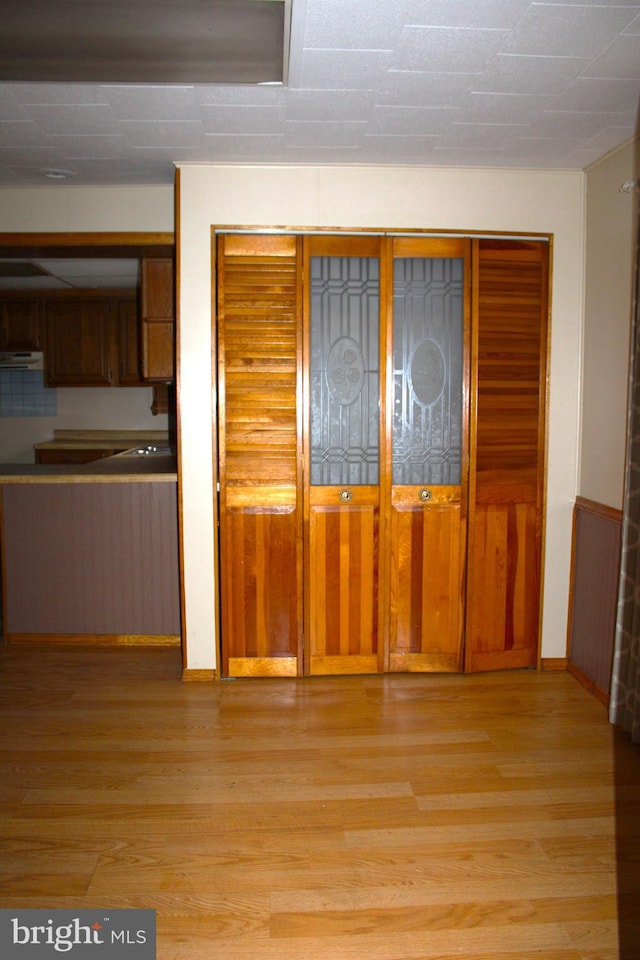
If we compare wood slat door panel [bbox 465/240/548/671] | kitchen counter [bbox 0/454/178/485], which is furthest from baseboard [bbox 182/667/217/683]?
wood slat door panel [bbox 465/240/548/671]

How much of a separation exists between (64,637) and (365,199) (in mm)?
2829

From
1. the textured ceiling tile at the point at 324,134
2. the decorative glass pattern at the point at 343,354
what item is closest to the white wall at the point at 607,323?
the decorative glass pattern at the point at 343,354

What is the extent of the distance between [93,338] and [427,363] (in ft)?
13.4

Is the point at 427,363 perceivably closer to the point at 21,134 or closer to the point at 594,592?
the point at 594,592

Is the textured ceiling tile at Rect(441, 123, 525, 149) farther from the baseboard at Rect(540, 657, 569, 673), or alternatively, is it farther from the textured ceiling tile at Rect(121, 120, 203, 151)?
the baseboard at Rect(540, 657, 569, 673)

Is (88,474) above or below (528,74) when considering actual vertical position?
below

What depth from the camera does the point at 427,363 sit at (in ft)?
11.2

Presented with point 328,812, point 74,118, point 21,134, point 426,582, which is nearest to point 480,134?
point 74,118

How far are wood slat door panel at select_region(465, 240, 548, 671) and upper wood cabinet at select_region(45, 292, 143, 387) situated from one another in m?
3.96

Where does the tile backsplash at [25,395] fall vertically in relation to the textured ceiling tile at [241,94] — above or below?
below

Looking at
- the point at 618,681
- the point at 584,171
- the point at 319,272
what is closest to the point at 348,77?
the point at 319,272

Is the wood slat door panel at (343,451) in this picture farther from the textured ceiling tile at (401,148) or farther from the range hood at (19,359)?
the range hood at (19,359)

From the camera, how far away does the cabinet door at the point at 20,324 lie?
6418 mm

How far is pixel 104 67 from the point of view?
2281 mm
